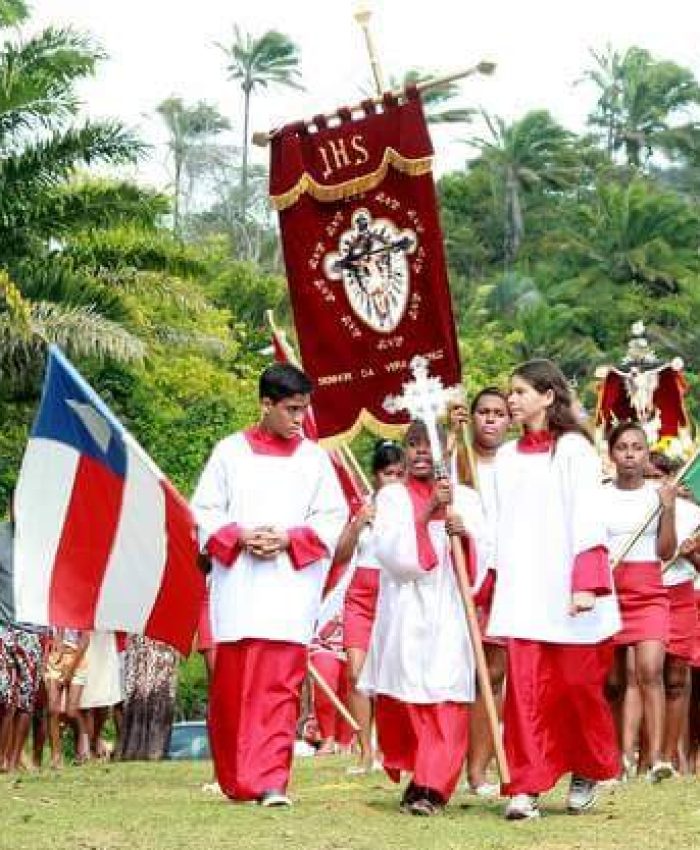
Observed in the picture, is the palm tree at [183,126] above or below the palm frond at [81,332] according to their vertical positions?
above

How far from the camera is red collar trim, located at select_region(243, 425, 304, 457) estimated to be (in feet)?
37.7

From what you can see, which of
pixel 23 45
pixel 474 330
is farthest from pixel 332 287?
pixel 474 330

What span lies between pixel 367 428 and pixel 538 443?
220cm

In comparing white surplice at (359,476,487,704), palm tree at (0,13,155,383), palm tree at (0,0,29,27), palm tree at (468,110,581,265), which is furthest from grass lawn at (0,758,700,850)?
palm tree at (468,110,581,265)

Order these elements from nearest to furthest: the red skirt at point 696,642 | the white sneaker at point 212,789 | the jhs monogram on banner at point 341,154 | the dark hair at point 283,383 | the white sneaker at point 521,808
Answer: the white sneaker at point 521,808
the dark hair at point 283,383
the white sneaker at point 212,789
the jhs monogram on banner at point 341,154
the red skirt at point 696,642

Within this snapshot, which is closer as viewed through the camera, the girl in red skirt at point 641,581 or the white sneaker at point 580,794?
the white sneaker at point 580,794

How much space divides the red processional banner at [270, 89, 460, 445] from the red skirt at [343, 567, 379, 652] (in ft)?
8.12

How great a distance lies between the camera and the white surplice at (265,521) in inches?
446

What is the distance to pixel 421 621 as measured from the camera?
11.5 m

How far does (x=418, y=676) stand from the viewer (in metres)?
11.3

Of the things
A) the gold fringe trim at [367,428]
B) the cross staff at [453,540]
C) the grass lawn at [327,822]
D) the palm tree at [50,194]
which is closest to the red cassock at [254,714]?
the grass lawn at [327,822]

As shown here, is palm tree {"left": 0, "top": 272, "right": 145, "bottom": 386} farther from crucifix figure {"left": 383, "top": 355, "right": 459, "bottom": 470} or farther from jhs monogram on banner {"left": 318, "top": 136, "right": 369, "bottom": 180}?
crucifix figure {"left": 383, "top": 355, "right": 459, "bottom": 470}

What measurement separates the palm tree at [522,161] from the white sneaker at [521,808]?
224 feet

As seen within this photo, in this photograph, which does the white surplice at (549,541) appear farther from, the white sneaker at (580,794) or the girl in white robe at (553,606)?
the white sneaker at (580,794)
